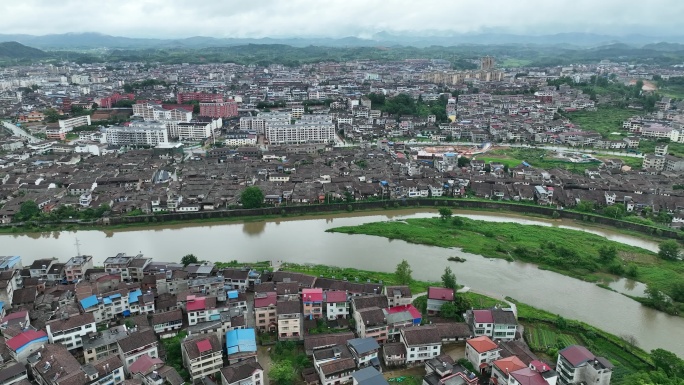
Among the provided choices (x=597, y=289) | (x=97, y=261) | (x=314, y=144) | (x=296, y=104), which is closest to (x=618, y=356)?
(x=597, y=289)

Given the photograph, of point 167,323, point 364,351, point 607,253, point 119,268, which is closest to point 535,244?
point 607,253

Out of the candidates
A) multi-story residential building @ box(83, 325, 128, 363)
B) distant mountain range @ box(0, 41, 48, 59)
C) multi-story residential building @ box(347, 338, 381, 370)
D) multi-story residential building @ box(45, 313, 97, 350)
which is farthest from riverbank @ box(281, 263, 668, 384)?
distant mountain range @ box(0, 41, 48, 59)

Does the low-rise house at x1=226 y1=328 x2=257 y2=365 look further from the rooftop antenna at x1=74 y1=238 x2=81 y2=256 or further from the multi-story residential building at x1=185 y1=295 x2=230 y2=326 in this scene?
the rooftop antenna at x1=74 y1=238 x2=81 y2=256

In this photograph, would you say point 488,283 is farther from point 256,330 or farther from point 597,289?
point 256,330

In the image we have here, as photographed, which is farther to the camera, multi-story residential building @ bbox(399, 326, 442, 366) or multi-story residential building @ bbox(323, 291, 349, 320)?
multi-story residential building @ bbox(323, 291, 349, 320)

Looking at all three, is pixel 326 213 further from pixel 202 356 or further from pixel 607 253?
pixel 202 356

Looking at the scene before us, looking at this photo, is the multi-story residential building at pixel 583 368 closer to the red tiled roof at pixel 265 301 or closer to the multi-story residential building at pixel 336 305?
the multi-story residential building at pixel 336 305

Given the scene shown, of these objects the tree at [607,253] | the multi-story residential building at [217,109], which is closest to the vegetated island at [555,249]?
the tree at [607,253]
